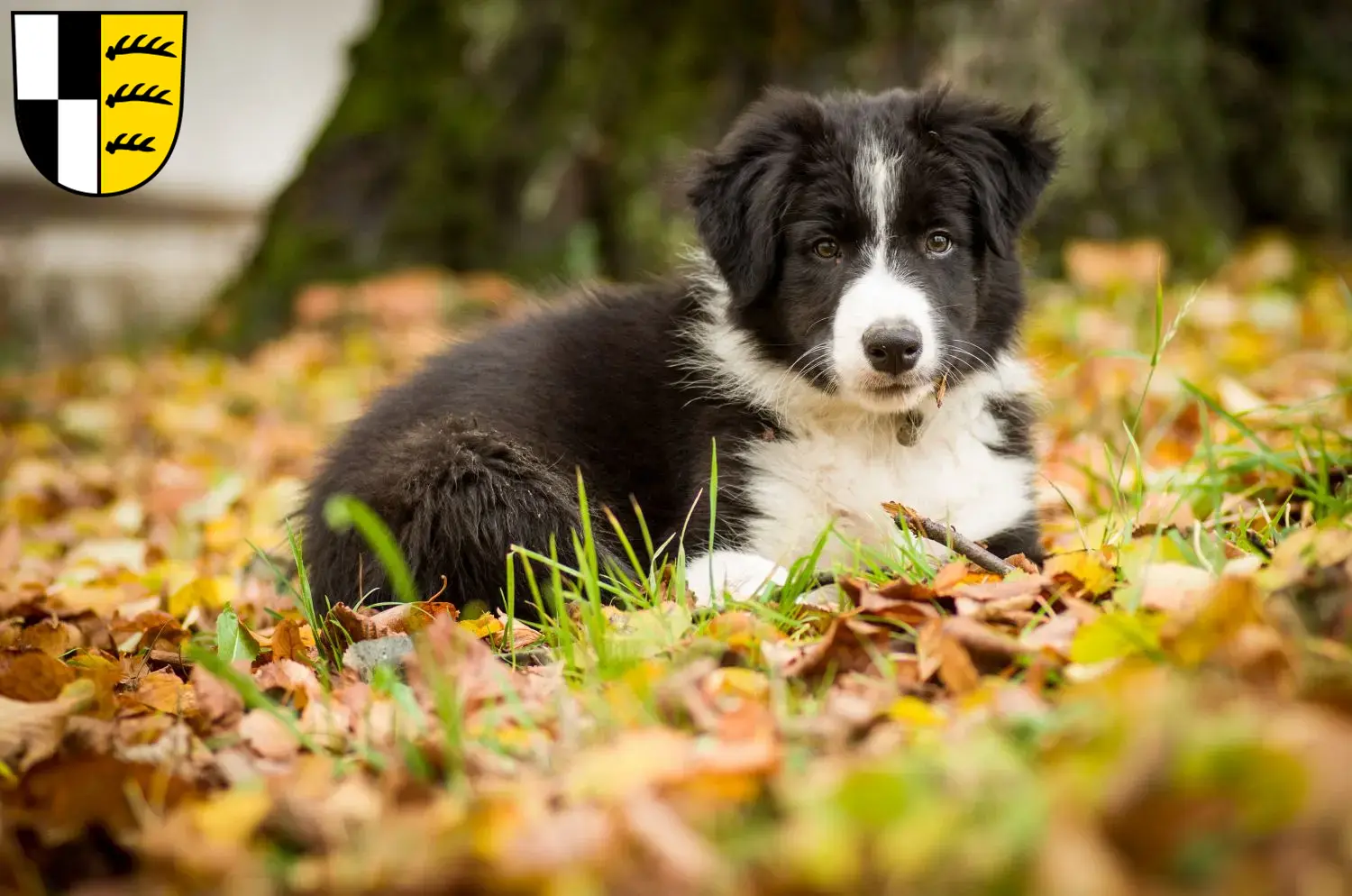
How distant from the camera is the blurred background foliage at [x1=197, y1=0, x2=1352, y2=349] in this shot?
6.58 m

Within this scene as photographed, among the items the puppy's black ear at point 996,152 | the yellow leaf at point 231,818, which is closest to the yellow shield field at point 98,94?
the puppy's black ear at point 996,152

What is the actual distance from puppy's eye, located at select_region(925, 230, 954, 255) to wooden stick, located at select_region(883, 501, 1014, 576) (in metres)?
0.68

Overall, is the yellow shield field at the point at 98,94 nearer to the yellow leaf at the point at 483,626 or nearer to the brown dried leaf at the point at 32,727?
the yellow leaf at the point at 483,626

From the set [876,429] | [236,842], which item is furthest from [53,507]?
[236,842]

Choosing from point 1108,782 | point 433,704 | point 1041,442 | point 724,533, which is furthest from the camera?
point 1041,442

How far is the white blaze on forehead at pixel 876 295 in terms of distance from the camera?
2.89 m

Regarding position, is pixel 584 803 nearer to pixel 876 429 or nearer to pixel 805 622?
pixel 805 622

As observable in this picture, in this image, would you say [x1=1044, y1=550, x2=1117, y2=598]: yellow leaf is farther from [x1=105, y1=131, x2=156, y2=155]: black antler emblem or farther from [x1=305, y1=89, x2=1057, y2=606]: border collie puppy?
[x1=105, y1=131, x2=156, y2=155]: black antler emblem

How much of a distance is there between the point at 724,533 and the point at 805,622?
2.27ft

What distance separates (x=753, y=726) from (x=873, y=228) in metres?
1.63

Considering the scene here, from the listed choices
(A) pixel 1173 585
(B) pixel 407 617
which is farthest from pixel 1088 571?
(B) pixel 407 617

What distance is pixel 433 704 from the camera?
2.03 m

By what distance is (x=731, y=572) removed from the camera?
296 cm

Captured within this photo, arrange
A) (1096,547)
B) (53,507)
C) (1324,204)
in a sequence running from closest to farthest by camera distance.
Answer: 1. (1096,547)
2. (53,507)
3. (1324,204)
